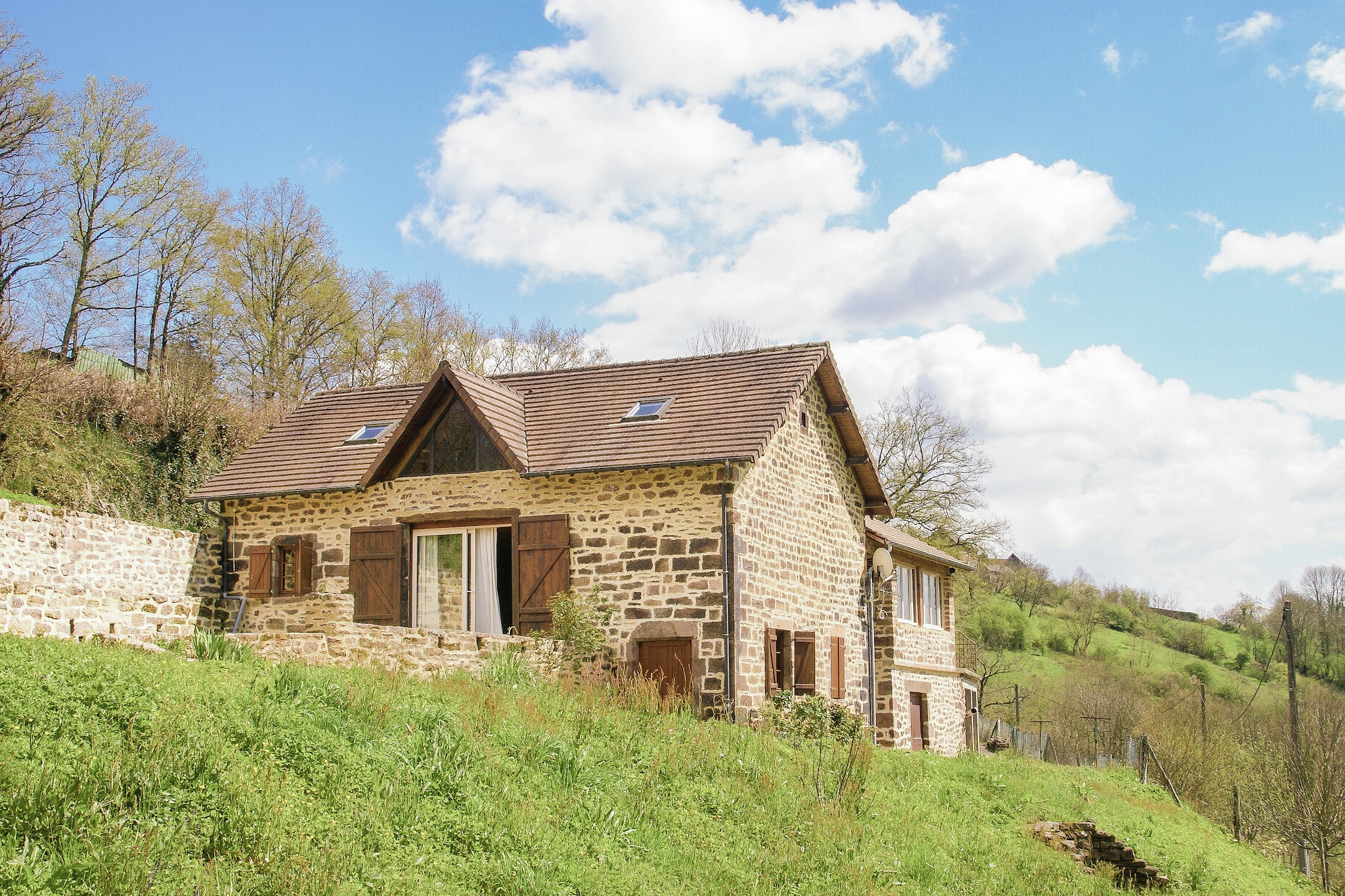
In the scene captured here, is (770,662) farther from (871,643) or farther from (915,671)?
(915,671)

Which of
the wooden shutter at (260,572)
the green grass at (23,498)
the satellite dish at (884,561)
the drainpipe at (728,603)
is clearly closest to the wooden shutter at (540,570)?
the drainpipe at (728,603)

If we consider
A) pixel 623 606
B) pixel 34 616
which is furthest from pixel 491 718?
pixel 623 606

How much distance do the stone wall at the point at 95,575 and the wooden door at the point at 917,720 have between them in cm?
1483

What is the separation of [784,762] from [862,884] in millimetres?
2767

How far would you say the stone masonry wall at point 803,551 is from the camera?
16891mm

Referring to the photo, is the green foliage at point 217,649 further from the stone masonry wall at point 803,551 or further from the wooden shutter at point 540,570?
the stone masonry wall at point 803,551

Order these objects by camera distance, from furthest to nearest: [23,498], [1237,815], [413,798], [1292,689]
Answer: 1. [1292,689]
2. [1237,815]
3. [23,498]
4. [413,798]

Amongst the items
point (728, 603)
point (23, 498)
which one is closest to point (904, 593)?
point (728, 603)

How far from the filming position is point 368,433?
20.8 m

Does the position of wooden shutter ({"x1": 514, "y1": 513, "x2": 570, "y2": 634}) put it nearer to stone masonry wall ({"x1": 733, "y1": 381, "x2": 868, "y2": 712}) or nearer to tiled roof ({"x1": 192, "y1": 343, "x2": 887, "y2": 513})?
tiled roof ({"x1": 192, "y1": 343, "x2": 887, "y2": 513})

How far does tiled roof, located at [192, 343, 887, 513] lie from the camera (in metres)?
17.5

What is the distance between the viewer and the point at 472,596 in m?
18.2

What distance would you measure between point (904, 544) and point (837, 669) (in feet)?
17.3

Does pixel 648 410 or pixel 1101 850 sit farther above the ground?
pixel 648 410
